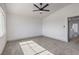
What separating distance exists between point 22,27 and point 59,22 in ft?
11.4

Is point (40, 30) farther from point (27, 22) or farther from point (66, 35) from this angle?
point (66, 35)

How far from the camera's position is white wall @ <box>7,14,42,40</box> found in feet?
19.0

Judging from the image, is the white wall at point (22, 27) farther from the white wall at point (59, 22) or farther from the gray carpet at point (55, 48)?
the gray carpet at point (55, 48)

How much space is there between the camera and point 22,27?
6.49 metres

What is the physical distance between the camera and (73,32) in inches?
221

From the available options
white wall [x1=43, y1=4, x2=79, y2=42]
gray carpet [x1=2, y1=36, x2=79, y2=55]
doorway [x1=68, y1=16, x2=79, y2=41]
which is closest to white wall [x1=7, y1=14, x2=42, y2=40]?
white wall [x1=43, y1=4, x2=79, y2=42]

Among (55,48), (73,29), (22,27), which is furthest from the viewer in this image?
(22,27)

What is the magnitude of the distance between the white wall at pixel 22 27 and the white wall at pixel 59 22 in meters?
1.13

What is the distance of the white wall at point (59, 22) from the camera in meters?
4.62

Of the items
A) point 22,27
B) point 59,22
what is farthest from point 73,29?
point 22,27

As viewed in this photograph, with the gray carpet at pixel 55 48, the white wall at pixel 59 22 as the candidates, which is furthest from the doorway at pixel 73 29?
the gray carpet at pixel 55 48

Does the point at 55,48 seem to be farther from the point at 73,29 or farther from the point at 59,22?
the point at 73,29
